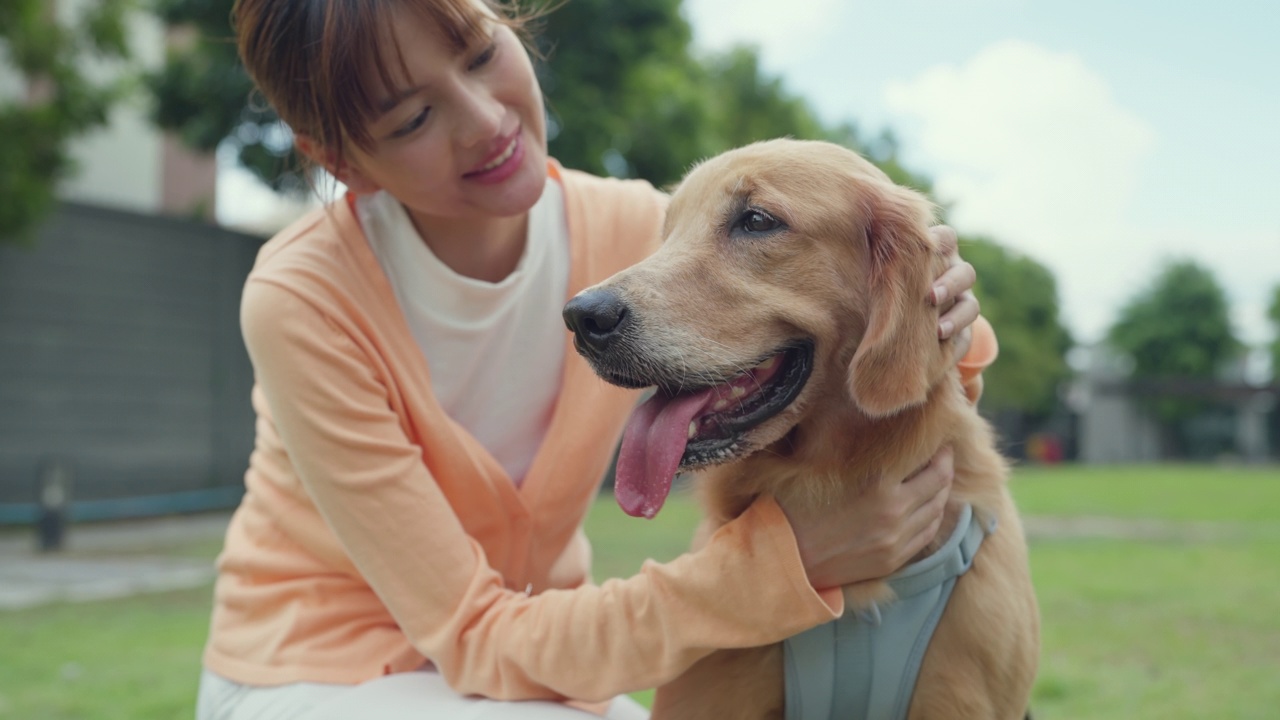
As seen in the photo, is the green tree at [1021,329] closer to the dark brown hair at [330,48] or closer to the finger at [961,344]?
the finger at [961,344]

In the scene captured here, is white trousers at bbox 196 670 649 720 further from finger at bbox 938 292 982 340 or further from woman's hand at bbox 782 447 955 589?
finger at bbox 938 292 982 340

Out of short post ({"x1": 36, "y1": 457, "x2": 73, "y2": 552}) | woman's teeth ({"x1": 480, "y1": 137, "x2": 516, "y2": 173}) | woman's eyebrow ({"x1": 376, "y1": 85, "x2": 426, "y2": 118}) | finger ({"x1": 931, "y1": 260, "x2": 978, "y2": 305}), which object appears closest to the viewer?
finger ({"x1": 931, "y1": 260, "x2": 978, "y2": 305})

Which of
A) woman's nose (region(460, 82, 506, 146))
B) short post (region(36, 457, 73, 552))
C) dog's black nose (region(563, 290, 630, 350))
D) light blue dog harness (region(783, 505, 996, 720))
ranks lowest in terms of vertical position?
short post (region(36, 457, 73, 552))

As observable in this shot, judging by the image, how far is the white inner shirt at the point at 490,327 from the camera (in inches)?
100.0


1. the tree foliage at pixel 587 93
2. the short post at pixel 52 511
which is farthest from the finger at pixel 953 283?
the tree foliage at pixel 587 93

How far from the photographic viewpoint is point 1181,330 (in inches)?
1895

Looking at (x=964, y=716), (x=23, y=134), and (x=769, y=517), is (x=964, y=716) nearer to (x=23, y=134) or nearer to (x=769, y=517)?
(x=769, y=517)

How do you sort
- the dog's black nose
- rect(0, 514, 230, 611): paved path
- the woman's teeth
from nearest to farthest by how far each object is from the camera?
the dog's black nose, the woman's teeth, rect(0, 514, 230, 611): paved path

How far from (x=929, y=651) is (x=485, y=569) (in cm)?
93

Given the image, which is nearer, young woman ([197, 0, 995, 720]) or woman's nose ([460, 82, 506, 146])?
young woman ([197, 0, 995, 720])

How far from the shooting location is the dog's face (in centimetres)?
198

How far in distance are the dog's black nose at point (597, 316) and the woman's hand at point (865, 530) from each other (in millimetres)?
511

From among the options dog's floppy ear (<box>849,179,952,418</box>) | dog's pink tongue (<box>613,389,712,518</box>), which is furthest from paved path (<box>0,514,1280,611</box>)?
dog's floppy ear (<box>849,179,952,418</box>)

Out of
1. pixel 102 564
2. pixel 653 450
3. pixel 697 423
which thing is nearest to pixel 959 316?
pixel 697 423
